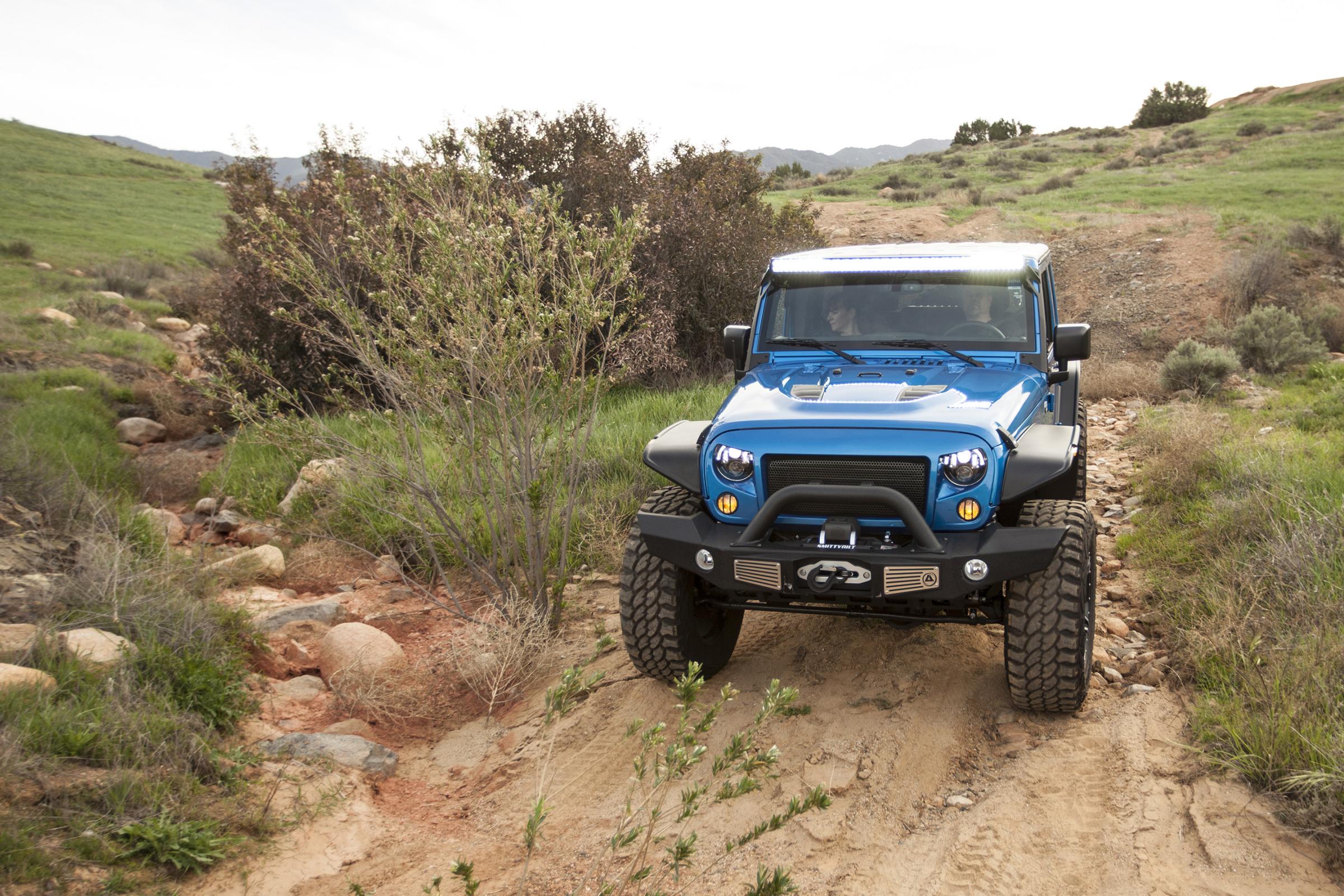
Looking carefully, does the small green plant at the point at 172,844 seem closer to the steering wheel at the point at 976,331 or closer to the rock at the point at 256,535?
the steering wheel at the point at 976,331

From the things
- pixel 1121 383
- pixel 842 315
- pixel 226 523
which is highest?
pixel 842 315

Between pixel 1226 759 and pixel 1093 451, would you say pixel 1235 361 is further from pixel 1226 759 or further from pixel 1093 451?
pixel 1226 759

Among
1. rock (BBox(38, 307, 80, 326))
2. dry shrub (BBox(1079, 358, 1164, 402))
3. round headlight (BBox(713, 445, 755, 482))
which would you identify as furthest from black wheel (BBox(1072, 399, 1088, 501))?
rock (BBox(38, 307, 80, 326))

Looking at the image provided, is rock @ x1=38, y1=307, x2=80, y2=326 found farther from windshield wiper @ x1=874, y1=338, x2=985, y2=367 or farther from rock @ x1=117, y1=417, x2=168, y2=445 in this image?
windshield wiper @ x1=874, y1=338, x2=985, y2=367

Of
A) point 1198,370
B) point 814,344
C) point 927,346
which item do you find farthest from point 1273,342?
point 814,344

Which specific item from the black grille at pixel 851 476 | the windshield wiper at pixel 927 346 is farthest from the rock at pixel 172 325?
the black grille at pixel 851 476

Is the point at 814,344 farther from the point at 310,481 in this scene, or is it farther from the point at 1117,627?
the point at 310,481

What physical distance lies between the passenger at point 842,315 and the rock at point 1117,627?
194cm

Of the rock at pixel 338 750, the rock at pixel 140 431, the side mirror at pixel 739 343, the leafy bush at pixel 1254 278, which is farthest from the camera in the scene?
the leafy bush at pixel 1254 278

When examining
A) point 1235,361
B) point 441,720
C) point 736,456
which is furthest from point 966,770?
point 1235,361

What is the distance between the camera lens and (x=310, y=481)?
751 centimetres

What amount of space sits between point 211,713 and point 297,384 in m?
7.53

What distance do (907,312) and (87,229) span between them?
30643mm

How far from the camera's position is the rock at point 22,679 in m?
3.57
